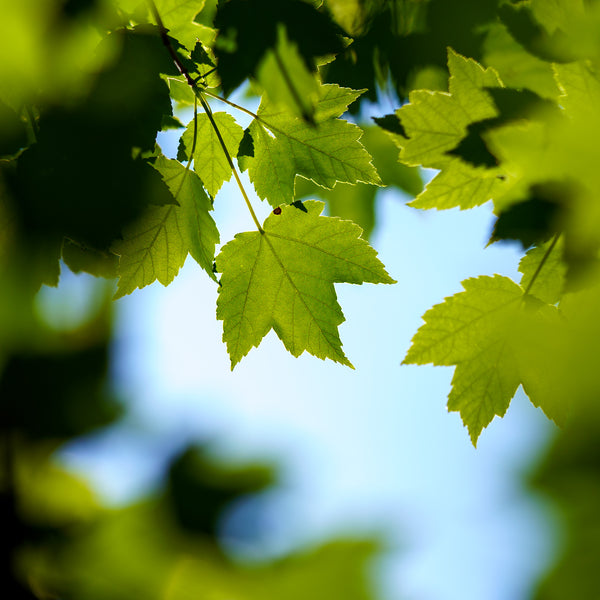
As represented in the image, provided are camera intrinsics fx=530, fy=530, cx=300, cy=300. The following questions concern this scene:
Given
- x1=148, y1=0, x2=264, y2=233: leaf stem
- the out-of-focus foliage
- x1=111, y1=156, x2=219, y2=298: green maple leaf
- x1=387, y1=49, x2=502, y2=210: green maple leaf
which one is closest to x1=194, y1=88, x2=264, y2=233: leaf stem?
x1=148, y1=0, x2=264, y2=233: leaf stem

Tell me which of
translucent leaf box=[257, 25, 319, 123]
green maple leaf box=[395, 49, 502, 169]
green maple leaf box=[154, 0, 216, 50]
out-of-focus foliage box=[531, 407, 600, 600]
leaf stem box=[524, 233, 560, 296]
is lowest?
leaf stem box=[524, 233, 560, 296]

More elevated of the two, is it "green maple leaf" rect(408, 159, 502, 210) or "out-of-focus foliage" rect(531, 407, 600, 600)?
"out-of-focus foliage" rect(531, 407, 600, 600)

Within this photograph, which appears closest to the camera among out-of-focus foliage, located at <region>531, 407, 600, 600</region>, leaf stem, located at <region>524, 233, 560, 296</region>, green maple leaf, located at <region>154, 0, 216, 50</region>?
out-of-focus foliage, located at <region>531, 407, 600, 600</region>

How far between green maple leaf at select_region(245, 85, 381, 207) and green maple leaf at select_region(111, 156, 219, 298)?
19 cm

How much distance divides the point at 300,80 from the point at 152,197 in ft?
1.49

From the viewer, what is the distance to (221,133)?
63.6 inches

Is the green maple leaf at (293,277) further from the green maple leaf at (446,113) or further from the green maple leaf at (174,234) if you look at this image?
the green maple leaf at (446,113)

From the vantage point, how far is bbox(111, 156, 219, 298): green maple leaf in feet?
5.04

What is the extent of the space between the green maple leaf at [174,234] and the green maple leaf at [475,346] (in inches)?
26.4

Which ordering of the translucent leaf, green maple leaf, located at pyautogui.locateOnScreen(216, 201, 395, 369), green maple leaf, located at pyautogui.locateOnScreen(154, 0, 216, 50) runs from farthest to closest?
green maple leaf, located at pyautogui.locateOnScreen(216, 201, 395, 369), green maple leaf, located at pyautogui.locateOnScreen(154, 0, 216, 50), the translucent leaf

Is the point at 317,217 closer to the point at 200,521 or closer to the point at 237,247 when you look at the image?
the point at 237,247

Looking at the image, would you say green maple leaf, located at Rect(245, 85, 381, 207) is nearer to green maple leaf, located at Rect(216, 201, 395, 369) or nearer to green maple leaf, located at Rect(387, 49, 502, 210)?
green maple leaf, located at Rect(216, 201, 395, 369)

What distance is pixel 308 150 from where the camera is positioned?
5.10ft

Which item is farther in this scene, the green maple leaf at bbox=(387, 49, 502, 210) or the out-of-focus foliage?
the green maple leaf at bbox=(387, 49, 502, 210)
